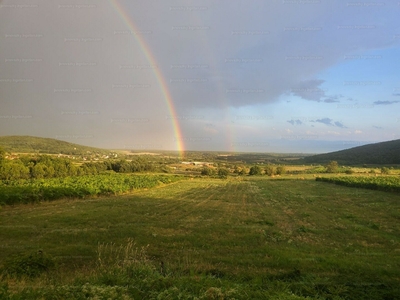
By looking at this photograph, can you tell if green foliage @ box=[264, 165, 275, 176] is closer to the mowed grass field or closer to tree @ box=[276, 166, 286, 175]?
tree @ box=[276, 166, 286, 175]

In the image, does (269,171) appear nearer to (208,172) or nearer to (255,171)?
(255,171)

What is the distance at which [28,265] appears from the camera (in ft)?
23.9

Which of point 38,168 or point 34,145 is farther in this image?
point 34,145

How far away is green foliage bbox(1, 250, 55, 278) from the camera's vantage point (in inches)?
271

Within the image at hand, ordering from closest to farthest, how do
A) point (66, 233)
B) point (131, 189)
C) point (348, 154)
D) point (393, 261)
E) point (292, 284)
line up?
point (292, 284)
point (393, 261)
point (66, 233)
point (131, 189)
point (348, 154)

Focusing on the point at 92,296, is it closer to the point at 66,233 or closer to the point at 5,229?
the point at 66,233

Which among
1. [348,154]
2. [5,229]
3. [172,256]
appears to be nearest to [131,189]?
[5,229]

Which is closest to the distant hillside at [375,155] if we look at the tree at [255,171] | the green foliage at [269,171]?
the green foliage at [269,171]

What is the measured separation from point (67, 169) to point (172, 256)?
60617mm

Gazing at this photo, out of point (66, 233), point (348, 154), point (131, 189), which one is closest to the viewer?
point (66, 233)

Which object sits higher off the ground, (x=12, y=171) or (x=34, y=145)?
(x=34, y=145)

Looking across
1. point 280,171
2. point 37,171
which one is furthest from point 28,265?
point 280,171

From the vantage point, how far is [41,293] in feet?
16.0

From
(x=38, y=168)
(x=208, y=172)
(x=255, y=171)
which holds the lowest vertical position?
(x=208, y=172)
